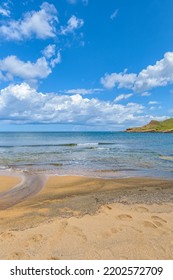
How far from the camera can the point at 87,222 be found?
6.65 m

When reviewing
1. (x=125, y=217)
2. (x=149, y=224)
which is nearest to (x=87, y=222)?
(x=125, y=217)

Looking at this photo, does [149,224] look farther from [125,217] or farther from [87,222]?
[87,222]

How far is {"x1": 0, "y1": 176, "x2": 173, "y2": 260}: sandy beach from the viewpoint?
4.96 meters

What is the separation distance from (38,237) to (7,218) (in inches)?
88.9

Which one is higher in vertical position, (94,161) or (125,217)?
(125,217)

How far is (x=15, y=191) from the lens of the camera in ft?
37.2

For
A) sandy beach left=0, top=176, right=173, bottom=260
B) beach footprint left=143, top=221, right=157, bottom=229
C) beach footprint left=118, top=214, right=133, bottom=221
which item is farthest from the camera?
beach footprint left=118, top=214, right=133, bottom=221

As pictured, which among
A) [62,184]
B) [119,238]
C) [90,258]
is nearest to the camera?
[90,258]

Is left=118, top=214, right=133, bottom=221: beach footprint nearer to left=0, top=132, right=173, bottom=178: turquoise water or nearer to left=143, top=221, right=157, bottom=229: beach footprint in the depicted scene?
left=143, top=221, right=157, bottom=229: beach footprint

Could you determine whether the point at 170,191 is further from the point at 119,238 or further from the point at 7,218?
the point at 7,218

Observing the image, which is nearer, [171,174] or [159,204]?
[159,204]

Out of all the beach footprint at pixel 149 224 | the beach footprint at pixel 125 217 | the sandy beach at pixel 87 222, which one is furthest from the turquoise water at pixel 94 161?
the beach footprint at pixel 149 224

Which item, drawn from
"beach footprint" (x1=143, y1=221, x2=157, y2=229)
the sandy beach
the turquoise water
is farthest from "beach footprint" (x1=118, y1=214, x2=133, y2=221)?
the turquoise water

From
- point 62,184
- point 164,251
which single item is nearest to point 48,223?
point 164,251
